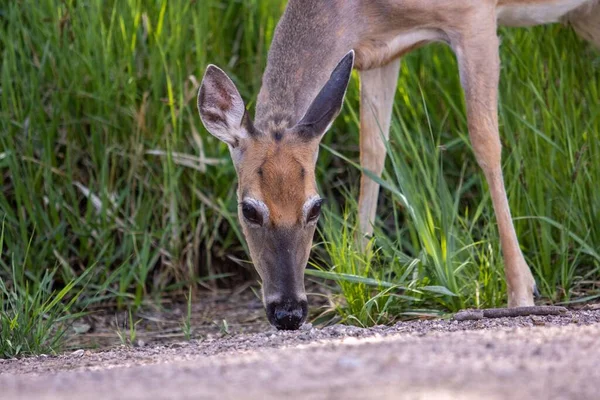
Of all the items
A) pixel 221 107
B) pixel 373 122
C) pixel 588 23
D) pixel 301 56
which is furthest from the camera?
pixel 588 23

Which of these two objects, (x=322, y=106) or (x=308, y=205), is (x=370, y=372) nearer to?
(x=308, y=205)

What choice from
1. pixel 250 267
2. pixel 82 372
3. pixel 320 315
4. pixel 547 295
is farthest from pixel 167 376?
pixel 250 267

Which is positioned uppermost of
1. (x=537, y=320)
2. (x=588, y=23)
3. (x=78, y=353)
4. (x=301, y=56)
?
(x=588, y=23)

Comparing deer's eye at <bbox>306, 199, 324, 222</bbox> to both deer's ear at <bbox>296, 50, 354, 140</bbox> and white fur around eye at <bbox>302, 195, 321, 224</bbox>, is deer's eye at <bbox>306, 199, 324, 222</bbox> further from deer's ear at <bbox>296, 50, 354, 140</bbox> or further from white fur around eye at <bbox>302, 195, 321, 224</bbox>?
deer's ear at <bbox>296, 50, 354, 140</bbox>

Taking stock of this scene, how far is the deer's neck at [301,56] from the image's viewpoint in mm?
5719

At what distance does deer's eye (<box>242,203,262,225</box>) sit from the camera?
520 cm

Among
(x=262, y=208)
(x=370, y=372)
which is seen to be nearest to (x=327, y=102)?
(x=262, y=208)

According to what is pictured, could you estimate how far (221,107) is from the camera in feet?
18.4

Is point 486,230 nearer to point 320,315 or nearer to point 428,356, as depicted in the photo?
point 320,315

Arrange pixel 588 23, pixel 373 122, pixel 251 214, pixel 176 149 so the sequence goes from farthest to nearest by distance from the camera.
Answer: pixel 176 149
pixel 588 23
pixel 373 122
pixel 251 214

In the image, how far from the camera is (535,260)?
20.2 ft

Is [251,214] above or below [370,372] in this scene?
above

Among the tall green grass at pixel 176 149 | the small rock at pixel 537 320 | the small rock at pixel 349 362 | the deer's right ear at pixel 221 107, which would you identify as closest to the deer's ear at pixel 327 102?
the deer's right ear at pixel 221 107

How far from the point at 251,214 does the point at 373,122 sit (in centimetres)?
171
